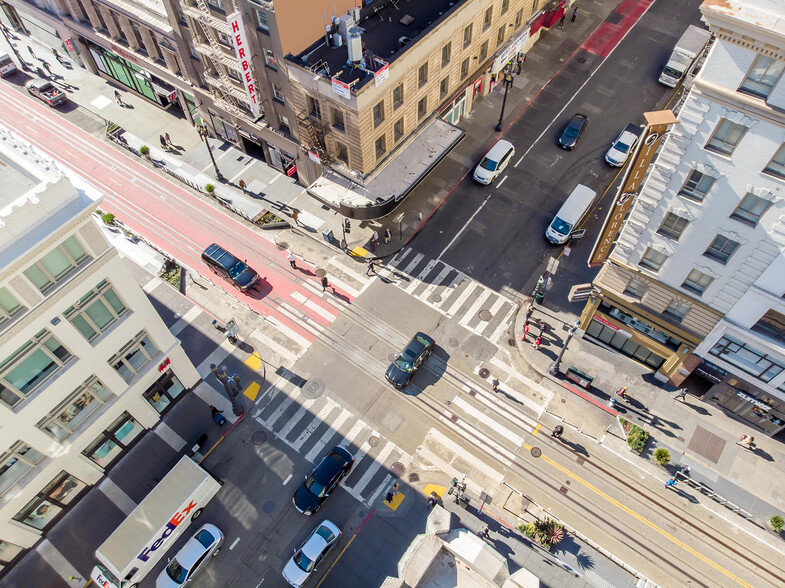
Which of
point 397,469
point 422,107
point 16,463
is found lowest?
point 16,463

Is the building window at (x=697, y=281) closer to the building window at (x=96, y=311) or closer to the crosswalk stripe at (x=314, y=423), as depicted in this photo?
the crosswalk stripe at (x=314, y=423)

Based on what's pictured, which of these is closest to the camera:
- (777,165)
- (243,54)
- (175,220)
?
(777,165)

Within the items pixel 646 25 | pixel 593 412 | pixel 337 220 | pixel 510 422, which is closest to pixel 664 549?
pixel 593 412

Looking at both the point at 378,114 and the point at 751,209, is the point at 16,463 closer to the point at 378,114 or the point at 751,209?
the point at 378,114

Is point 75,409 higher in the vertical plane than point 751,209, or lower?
lower

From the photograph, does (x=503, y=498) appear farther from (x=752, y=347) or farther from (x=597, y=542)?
(x=752, y=347)

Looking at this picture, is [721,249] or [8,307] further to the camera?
[721,249]

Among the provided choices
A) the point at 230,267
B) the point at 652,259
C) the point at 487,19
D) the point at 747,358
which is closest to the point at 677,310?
the point at 652,259

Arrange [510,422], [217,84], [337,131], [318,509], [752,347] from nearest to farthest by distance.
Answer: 1. [752,347]
2. [318,509]
3. [510,422]
4. [337,131]
5. [217,84]

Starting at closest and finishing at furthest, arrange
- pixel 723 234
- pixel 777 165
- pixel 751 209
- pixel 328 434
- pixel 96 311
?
1. pixel 777 165
2. pixel 751 209
3. pixel 723 234
4. pixel 96 311
5. pixel 328 434
